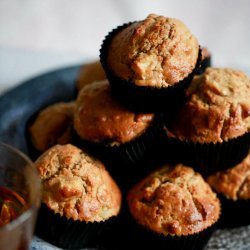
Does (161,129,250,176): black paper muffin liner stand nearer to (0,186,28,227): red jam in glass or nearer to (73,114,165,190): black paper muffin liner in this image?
(73,114,165,190): black paper muffin liner

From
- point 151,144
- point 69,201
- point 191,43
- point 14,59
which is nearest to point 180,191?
point 151,144

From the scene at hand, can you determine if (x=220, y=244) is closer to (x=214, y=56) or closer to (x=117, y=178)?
(x=117, y=178)

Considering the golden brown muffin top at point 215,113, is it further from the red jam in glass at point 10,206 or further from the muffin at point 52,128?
the red jam in glass at point 10,206

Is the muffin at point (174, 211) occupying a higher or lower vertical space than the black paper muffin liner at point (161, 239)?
higher

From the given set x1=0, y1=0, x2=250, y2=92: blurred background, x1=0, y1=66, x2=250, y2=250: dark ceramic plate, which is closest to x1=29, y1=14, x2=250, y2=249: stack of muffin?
x1=0, y1=66, x2=250, y2=250: dark ceramic plate

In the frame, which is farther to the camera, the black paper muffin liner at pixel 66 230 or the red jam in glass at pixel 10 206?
the black paper muffin liner at pixel 66 230

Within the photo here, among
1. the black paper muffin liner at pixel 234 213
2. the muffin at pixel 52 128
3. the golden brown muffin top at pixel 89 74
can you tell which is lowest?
the black paper muffin liner at pixel 234 213

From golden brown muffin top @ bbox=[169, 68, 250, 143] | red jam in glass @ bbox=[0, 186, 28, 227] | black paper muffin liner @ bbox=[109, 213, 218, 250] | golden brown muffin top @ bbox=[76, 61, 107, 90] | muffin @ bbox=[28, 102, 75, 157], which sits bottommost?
black paper muffin liner @ bbox=[109, 213, 218, 250]

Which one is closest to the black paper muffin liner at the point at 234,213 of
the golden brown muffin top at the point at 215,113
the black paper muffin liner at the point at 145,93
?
the golden brown muffin top at the point at 215,113
